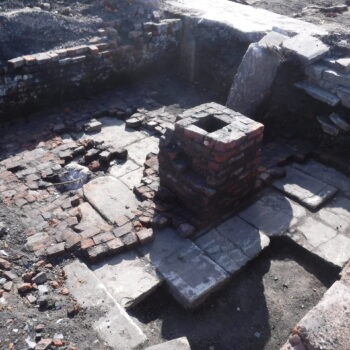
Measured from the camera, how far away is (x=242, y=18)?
7367 millimetres

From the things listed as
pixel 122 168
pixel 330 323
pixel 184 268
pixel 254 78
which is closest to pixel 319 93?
pixel 254 78

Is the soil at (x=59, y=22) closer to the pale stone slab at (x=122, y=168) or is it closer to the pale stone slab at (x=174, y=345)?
the pale stone slab at (x=122, y=168)

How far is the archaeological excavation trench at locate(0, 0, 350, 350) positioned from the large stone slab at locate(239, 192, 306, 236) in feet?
0.08

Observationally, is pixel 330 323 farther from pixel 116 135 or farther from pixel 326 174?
pixel 116 135

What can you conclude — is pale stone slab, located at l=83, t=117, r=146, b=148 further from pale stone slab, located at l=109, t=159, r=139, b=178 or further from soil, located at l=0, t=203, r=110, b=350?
soil, located at l=0, t=203, r=110, b=350

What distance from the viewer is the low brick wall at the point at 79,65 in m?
6.17

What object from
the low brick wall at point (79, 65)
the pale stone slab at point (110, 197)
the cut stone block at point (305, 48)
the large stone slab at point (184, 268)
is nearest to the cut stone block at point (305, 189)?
the large stone slab at point (184, 268)

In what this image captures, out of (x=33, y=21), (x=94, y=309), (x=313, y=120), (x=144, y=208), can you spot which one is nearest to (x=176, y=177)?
(x=144, y=208)

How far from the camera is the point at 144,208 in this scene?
4.58m

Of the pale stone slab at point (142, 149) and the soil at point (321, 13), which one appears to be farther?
the soil at point (321, 13)

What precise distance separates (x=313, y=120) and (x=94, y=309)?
436 centimetres

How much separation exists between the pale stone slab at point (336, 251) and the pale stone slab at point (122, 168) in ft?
9.04

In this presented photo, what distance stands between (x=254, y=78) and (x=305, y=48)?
0.90 meters

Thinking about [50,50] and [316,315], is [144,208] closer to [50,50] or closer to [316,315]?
[316,315]
